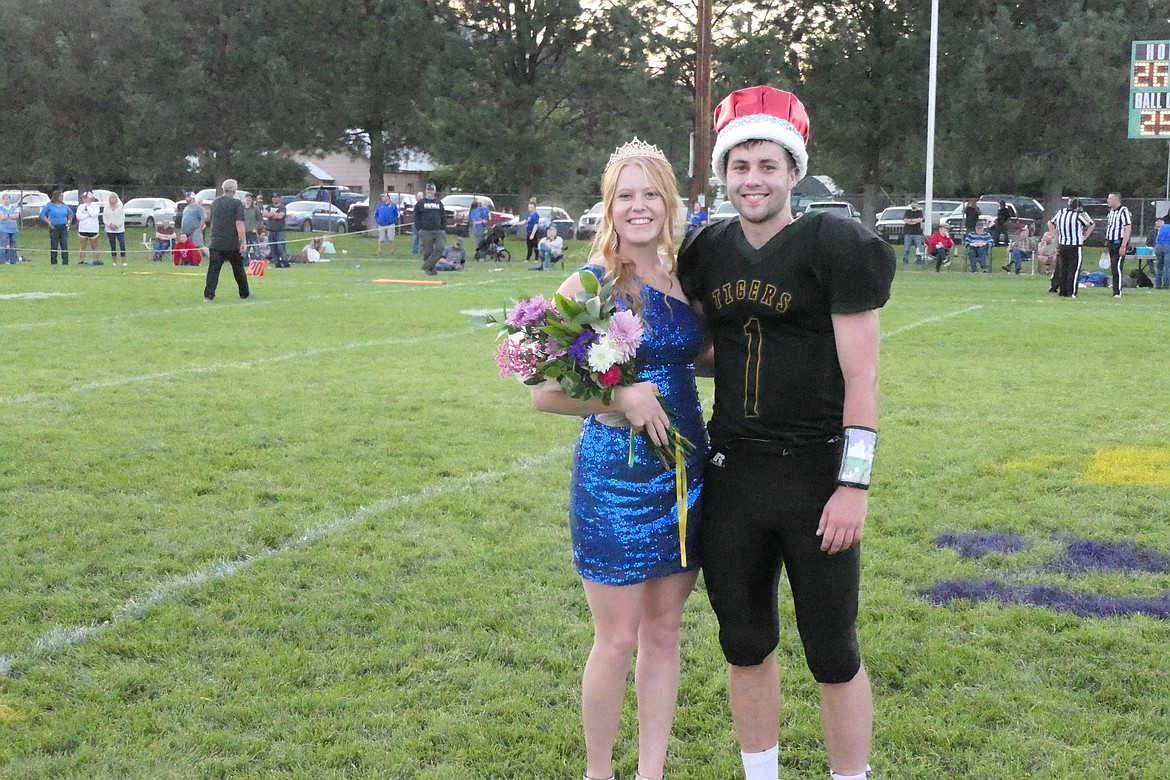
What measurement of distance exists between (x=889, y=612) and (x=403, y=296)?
14.2m

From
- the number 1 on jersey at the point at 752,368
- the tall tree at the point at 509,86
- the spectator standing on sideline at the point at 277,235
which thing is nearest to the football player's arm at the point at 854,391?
the number 1 on jersey at the point at 752,368

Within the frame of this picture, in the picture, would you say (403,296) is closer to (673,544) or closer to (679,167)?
(673,544)

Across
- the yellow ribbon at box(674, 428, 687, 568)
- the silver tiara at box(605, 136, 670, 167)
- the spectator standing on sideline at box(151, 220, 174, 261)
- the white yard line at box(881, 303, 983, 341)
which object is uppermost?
the spectator standing on sideline at box(151, 220, 174, 261)

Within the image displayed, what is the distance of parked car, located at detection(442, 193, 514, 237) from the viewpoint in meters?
37.0

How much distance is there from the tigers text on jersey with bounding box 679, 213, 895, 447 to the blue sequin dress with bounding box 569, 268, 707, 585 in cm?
11

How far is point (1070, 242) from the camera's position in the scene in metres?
19.1

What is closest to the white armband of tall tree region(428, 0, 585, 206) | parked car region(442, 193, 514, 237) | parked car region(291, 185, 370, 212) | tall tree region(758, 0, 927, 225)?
tall tree region(758, 0, 927, 225)

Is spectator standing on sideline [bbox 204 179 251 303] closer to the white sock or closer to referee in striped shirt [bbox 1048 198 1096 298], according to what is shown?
referee in striped shirt [bbox 1048 198 1096 298]

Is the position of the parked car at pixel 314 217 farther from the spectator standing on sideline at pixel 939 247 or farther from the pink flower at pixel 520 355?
the pink flower at pixel 520 355

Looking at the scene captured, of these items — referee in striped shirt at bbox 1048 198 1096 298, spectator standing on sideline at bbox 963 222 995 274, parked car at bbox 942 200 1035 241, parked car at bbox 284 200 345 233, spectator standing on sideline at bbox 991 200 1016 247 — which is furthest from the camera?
parked car at bbox 284 200 345 233

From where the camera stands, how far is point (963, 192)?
4909 cm

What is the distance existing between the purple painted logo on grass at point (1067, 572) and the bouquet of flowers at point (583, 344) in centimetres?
242

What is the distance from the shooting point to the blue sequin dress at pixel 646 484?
9.75ft

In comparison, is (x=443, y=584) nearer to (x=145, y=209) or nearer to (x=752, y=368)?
(x=752, y=368)
